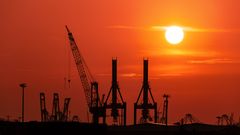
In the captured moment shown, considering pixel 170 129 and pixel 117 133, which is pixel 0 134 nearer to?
pixel 117 133

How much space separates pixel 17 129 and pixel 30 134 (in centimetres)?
1649

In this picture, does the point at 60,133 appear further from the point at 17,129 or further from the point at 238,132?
the point at 238,132

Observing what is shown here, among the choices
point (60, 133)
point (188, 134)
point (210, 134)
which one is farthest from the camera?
point (210, 134)

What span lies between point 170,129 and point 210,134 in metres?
19.5

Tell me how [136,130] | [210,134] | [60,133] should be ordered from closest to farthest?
[60,133] < [210,134] < [136,130]

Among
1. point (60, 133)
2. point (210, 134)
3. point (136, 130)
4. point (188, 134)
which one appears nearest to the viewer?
point (60, 133)

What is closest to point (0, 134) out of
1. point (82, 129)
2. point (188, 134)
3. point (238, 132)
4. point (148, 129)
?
point (82, 129)

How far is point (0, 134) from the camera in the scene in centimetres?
13325

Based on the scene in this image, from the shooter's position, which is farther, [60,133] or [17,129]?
[17,129]

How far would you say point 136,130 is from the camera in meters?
178

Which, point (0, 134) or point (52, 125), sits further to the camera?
point (0, 134)

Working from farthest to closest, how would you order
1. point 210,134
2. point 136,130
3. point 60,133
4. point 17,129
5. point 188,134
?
point 136,130
point 210,134
point 17,129
point 188,134
point 60,133

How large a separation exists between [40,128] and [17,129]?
19302mm

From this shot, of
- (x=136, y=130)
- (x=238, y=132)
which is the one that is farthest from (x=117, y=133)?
(x=238, y=132)
